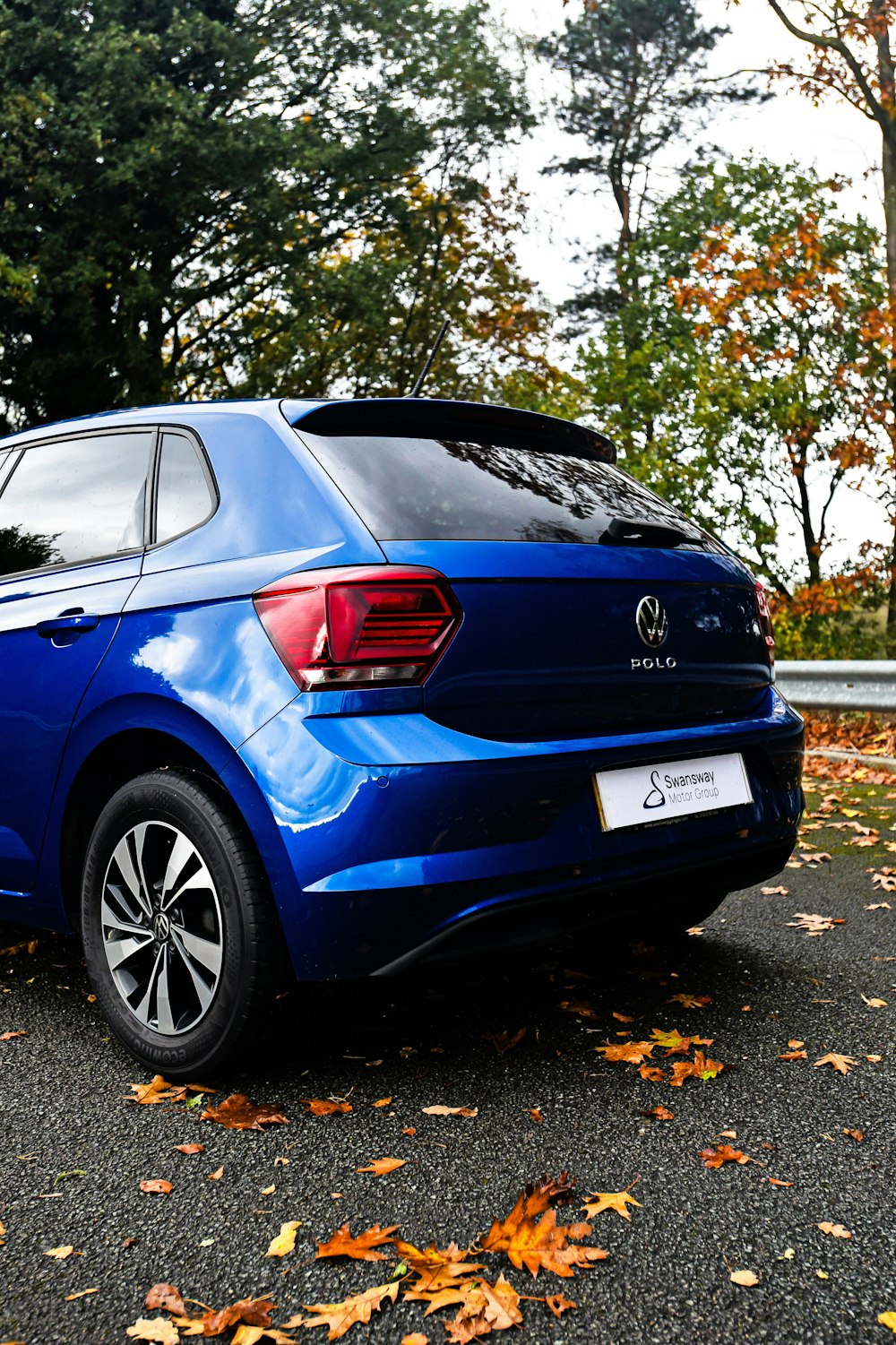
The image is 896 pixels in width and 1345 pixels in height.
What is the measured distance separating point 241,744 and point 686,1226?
136cm

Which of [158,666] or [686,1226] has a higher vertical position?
[158,666]

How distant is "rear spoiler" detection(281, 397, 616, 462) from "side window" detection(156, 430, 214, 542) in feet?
1.03

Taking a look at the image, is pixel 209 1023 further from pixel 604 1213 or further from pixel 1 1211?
pixel 604 1213

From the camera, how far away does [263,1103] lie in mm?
2988

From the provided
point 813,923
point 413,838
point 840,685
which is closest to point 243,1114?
point 413,838

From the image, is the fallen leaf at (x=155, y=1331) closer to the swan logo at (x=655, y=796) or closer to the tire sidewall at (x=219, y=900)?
the tire sidewall at (x=219, y=900)

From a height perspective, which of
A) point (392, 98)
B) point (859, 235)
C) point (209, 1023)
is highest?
point (392, 98)

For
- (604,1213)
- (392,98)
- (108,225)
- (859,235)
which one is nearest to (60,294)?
(108,225)

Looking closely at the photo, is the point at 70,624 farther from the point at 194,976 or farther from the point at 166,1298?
the point at 166,1298

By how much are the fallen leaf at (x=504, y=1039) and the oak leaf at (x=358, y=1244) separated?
0.93m

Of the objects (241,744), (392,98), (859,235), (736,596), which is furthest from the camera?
(392,98)

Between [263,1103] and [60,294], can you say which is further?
[60,294]

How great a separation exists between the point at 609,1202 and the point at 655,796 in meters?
1.01

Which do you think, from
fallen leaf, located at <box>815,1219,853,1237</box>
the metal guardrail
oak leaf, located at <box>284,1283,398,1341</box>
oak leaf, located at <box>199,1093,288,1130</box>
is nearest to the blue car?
oak leaf, located at <box>199,1093,288,1130</box>
